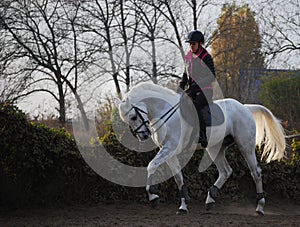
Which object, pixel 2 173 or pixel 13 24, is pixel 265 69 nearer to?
pixel 13 24

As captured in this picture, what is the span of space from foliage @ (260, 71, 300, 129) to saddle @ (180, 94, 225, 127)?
Result: 10395 millimetres

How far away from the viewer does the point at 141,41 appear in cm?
1617

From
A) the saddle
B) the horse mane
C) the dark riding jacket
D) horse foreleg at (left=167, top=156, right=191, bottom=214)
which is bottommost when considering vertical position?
horse foreleg at (left=167, top=156, right=191, bottom=214)

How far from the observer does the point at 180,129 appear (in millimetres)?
7258

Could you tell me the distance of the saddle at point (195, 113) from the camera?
7.32 m

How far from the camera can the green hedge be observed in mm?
8180

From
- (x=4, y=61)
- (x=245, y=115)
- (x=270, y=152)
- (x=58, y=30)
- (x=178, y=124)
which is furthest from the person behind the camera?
(x=58, y=30)

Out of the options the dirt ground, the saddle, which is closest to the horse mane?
the saddle

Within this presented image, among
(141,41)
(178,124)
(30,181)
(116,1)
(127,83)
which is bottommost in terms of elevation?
(30,181)

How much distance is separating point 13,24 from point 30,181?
910 cm

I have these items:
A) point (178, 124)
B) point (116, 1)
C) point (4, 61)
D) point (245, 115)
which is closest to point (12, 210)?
point (178, 124)

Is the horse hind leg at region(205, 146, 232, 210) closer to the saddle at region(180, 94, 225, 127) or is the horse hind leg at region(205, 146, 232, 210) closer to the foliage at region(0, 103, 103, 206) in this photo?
the saddle at region(180, 94, 225, 127)

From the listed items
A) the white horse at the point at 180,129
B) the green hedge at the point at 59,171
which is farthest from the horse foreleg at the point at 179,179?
the green hedge at the point at 59,171

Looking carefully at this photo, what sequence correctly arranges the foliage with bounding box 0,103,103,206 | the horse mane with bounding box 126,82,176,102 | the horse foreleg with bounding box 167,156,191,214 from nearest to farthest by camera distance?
the horse mane with bounding box 126,82,176,102
the horse foreleg with bounding box 167,156,191,214
the foliage with bounding box 0,103,103,206
